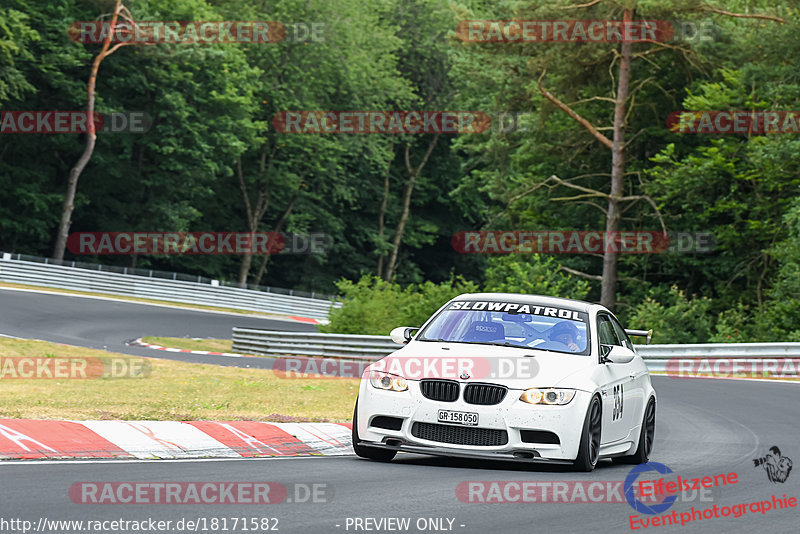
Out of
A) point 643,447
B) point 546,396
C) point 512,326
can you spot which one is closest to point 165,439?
point 512,326

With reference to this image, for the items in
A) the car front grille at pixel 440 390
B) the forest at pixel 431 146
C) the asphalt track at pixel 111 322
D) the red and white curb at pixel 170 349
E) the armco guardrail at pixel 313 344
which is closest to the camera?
the car front grille at pixel 440 390

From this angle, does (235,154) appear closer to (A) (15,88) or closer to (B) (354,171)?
(A) (15,88)

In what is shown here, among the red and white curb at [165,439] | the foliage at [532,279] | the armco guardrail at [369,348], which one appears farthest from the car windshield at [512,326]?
the foliage at [532,279]

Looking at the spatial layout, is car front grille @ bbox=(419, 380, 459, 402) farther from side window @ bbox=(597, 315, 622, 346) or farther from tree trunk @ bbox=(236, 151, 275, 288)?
tree trunk @ bbox=(236, 151, 275, 288)

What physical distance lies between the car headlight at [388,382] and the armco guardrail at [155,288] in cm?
3619

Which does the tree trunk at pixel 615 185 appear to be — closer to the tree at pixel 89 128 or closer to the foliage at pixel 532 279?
the foliage at pixel 532 279

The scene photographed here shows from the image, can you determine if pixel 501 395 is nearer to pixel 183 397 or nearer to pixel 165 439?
pixel 165 439

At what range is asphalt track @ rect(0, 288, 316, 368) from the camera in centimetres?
3037

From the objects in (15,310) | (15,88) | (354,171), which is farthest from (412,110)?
(15,310)

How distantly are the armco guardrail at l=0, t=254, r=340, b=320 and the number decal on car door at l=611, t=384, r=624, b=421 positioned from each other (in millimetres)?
35666

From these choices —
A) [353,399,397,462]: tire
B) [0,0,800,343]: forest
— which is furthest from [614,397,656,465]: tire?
[0,0,800,343]: forest

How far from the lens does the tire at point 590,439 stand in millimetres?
9672

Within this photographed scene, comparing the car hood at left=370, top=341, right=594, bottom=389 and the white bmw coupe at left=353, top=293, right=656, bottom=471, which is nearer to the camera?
the white bmw coupe at left=353, top=293, right=656, bottom=471

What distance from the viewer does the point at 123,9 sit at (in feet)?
179
